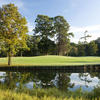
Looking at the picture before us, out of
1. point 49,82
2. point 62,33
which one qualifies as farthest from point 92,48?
point 49,82

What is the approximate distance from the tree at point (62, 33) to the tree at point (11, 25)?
25946 mm

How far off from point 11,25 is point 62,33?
26.8 m

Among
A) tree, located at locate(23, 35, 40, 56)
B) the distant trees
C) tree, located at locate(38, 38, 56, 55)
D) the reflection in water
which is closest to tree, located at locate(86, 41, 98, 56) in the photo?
the distant trees

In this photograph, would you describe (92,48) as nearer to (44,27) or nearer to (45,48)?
(45,48)

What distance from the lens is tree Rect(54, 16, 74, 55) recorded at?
42.3 metres

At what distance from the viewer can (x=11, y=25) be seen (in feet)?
56.9

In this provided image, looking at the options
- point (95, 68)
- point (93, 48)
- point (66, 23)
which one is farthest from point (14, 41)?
point (93, 48)

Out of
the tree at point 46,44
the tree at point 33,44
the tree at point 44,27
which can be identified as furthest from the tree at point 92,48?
the tree at point 33,44

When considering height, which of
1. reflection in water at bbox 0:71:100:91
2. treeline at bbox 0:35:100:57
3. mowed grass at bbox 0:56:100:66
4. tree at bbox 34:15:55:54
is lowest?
reflection in water at bbox 0:71:100:91

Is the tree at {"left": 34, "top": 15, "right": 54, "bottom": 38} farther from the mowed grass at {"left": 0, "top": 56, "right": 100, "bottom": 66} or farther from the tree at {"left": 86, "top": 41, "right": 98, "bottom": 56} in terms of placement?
the tree at {"left": 86, "top": 41, "right": 98, "bottom": 56}

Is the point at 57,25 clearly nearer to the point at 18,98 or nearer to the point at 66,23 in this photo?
the point at 66,23

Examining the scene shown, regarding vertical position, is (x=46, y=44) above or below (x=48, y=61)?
above

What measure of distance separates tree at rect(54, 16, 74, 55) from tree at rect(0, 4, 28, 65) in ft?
85.1

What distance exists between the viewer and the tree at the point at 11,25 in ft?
55.3
